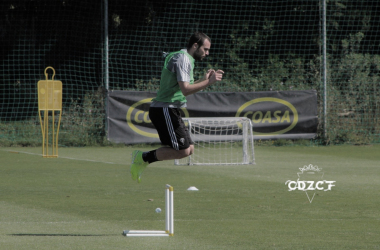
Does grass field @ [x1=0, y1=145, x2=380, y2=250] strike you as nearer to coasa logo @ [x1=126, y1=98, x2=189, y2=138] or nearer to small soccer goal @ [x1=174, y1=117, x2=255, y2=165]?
small soccer goal @ [x1=174, y1=117, x2=255, y2=165]

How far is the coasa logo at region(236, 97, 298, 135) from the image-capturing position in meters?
18.5

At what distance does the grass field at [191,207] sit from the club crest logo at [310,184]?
0.13m

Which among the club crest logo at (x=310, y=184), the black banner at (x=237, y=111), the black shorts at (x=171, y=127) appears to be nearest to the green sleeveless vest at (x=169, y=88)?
the black shorts at (x=171, y=127)

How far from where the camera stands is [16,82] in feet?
72.0

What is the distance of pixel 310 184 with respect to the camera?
32.3 feet

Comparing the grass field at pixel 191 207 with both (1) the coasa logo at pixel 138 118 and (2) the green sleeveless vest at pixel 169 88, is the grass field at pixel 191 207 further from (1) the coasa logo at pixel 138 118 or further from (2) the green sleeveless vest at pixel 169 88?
(1) the coasa logo at pixel 138 118

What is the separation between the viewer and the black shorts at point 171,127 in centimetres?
695

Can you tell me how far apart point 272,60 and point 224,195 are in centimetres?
1473

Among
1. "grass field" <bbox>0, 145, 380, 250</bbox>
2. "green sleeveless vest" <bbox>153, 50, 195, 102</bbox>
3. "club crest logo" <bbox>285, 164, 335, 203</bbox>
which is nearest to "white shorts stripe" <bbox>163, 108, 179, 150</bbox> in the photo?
"green sleeveless vest" <bbox>153, 50, 195, 102</bbox>

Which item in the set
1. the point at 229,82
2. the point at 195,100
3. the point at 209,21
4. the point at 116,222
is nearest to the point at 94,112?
the point at 195,100

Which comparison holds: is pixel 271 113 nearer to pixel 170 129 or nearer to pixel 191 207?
pixel 191 207

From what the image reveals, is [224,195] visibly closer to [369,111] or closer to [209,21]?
[369,111]

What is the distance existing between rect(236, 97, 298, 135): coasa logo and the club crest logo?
6.73 m

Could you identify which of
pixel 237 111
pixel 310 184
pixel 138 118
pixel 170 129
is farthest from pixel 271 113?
pixel 170 129
